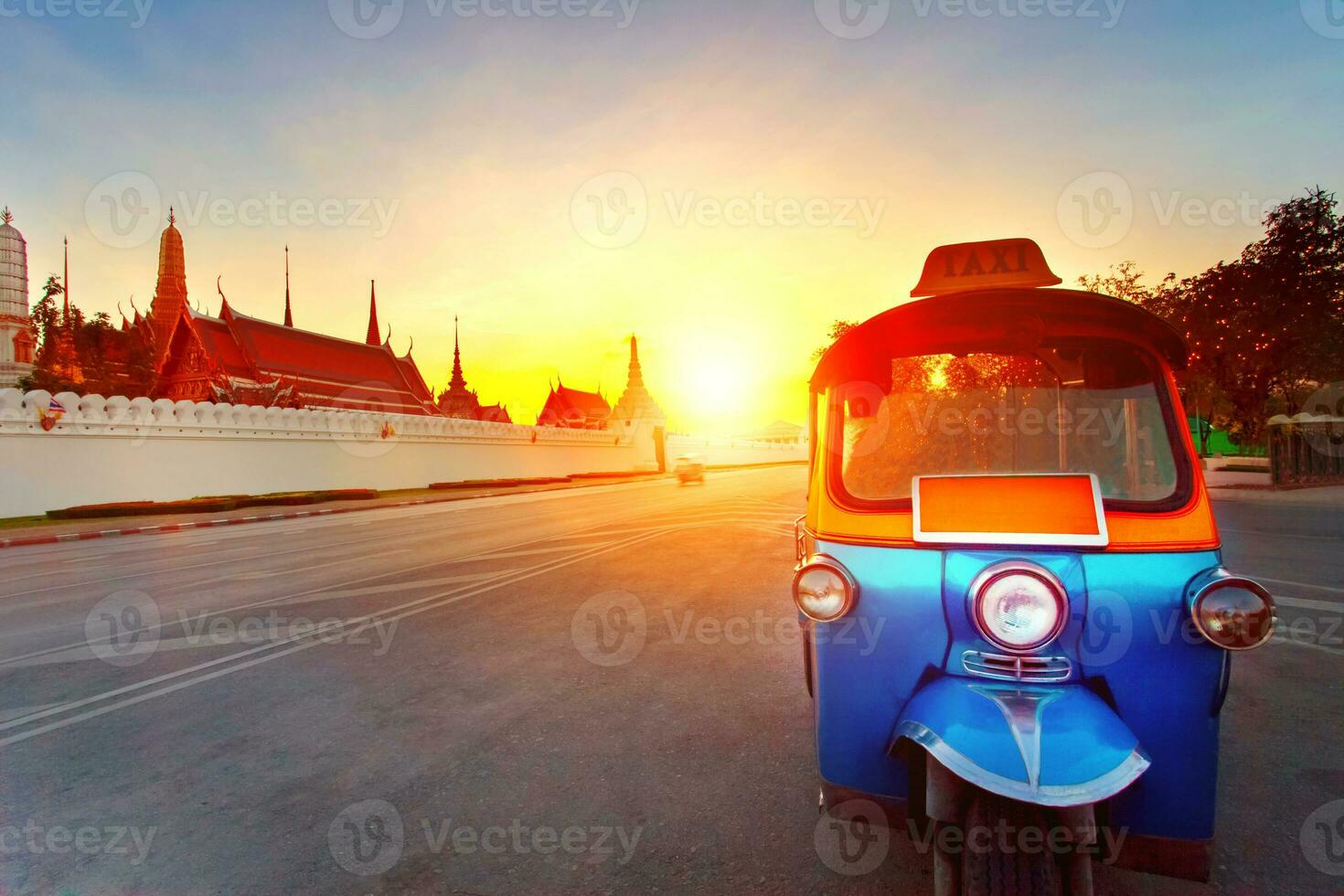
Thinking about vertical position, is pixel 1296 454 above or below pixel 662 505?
above

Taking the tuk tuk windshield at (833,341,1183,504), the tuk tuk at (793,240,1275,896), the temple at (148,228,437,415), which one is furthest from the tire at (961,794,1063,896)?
the temple at (148,228,437,415)

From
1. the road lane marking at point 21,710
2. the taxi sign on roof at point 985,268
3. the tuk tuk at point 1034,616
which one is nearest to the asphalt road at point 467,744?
the road lane marking at point 21,710

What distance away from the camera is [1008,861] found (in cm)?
176

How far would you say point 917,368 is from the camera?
2951mm

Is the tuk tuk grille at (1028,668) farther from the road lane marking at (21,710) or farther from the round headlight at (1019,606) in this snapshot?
the road lane marking at (21,710)

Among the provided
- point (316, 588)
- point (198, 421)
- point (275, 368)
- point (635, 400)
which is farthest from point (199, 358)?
point (635, 400)

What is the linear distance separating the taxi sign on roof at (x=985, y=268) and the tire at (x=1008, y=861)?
5.79 ft

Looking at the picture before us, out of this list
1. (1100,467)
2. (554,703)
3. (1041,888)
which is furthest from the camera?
(554,703)

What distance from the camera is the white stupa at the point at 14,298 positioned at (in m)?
62.8

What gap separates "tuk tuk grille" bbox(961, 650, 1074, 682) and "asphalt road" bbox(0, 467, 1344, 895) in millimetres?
930

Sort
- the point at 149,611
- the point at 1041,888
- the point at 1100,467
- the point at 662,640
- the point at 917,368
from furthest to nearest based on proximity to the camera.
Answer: the point at 149,611 < the point at 662,640 < the point at 917,368 < the point at 1100,467 < the point at 1041,888

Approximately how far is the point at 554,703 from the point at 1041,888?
3.06 metres

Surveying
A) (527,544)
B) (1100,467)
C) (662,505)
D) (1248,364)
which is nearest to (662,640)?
(1100,467)

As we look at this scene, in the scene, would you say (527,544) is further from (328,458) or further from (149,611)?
(328,458)
